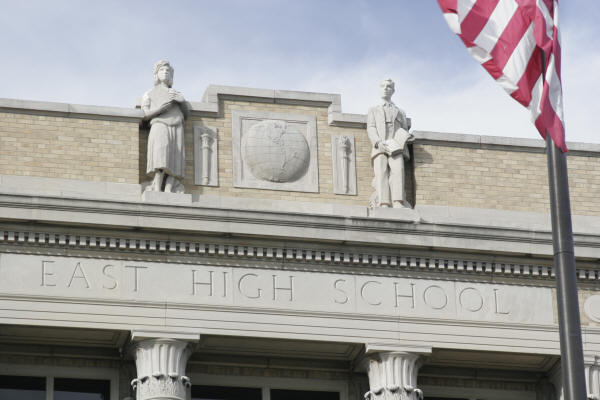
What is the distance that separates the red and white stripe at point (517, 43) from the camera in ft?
65.0

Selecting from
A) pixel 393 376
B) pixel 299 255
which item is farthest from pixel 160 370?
pixel 393 376

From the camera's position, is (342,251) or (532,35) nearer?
(532,35)

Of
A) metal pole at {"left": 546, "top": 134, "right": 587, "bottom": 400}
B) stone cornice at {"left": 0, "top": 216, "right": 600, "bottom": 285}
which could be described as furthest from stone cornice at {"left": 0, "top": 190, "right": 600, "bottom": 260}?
metal pole at {"left": 546, "top": 134, "right": 587, "bottom": 400}

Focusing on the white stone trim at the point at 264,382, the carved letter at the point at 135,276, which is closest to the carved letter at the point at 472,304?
the white stone trim at the point at 264,382

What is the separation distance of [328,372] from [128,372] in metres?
3.53

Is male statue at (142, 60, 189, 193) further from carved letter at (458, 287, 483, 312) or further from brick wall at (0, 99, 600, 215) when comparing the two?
carved letter at (458, 287, 483, 312)

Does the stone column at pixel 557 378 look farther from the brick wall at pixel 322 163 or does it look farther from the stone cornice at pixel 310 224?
the brick wall at pixel 322 163

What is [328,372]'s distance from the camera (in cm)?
2888

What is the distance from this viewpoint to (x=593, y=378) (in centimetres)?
2848

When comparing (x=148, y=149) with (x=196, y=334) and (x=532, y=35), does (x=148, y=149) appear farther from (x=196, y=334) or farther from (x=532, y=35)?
(x=532, y=35)

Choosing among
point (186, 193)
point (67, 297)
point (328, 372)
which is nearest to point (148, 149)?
point (186, 193)

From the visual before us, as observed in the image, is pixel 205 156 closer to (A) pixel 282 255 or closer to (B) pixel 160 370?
(A) pixel 282 255

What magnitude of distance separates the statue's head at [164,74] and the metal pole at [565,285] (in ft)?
36.5

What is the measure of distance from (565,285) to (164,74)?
12.3 meters
